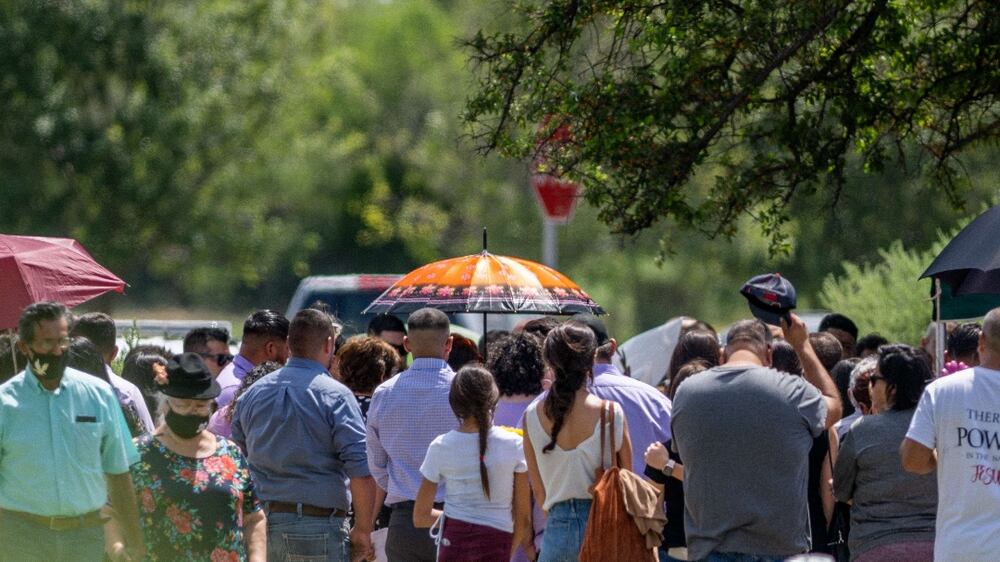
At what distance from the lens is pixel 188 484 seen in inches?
241

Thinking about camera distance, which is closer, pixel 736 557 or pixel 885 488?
pixel 736 557

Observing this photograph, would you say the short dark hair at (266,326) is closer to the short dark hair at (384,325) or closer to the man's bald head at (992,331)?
the short dark hair at (384,325)

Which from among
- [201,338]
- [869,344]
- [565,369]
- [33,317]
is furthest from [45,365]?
[869,344]

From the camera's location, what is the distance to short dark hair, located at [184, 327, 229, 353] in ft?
32.2

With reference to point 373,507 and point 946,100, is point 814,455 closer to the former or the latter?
point 373,507

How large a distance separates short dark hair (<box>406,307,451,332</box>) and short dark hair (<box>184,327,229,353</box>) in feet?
8.91

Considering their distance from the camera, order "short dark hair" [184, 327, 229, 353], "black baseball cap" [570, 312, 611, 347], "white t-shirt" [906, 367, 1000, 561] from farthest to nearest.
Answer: "short dark hair" [184, 327, 229, 353]
"black baseball cap" [570, 312, 611, 347]
"white t-shirt" [906, 367, 1000, 561]

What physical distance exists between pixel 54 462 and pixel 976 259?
16.0 ft

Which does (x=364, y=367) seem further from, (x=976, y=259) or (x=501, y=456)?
(x=976, y=259)

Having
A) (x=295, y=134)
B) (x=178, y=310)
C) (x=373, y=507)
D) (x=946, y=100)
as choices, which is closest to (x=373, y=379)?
(x=373, y=507)

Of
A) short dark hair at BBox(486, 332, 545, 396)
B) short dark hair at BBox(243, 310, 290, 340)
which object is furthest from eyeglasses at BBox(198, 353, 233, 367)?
short dark hair at BBox(486, 332, 545, 396)

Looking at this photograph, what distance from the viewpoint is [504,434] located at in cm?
687

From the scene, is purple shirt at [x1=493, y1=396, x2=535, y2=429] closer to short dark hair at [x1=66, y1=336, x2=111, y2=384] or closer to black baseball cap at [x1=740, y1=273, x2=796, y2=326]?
black baseball cap at [x1=740, y1=273, x2=796, y2=326]

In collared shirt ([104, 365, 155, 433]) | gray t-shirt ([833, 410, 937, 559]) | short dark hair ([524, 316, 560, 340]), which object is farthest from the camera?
short dark hair ([524, 316, 560, 340])
